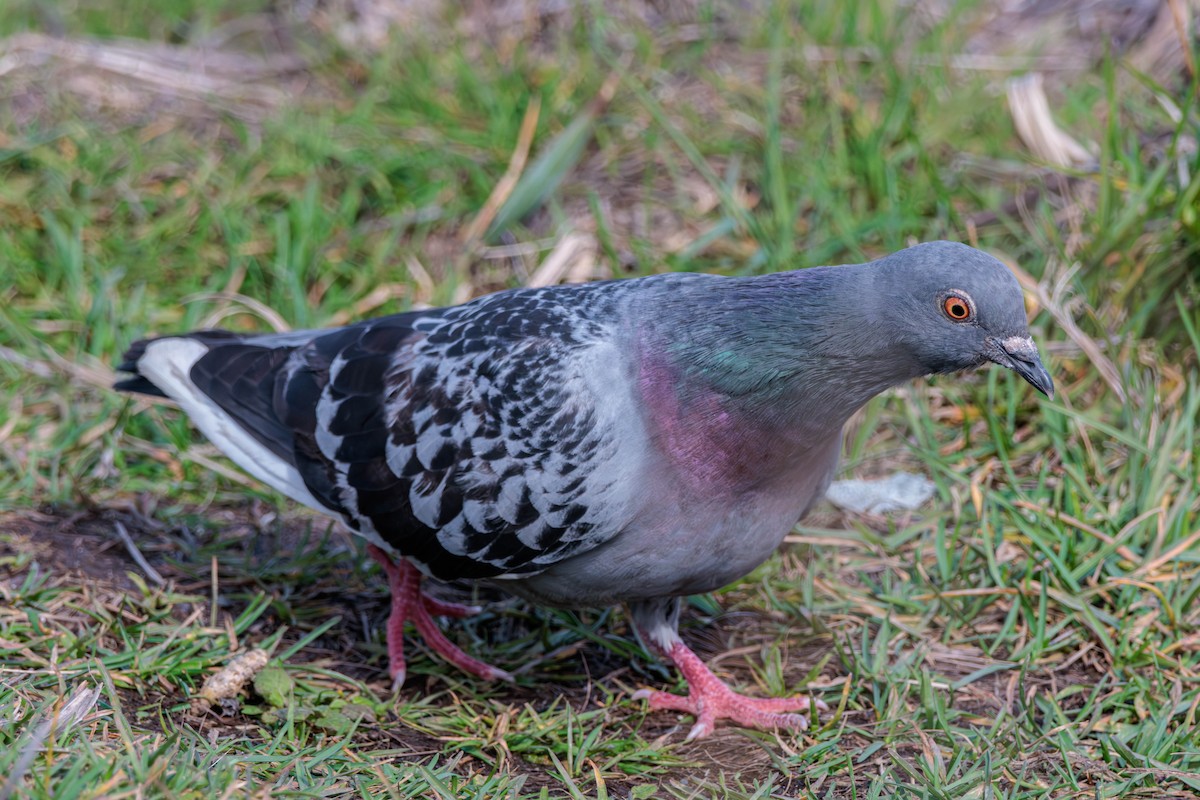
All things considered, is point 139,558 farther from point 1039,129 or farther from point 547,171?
point 1039,129

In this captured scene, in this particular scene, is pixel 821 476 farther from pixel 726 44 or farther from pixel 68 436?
pixel 726 44

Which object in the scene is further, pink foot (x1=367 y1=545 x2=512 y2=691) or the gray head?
pink foot (x1=367 y1=545 x2=512 y2=691)

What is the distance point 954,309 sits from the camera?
3.42 meters

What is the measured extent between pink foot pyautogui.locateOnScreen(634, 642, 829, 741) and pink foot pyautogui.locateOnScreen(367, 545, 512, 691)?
24.0 inches

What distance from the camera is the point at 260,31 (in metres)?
8.15

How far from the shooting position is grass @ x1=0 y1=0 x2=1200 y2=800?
12.3 feet

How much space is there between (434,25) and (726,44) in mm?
1824

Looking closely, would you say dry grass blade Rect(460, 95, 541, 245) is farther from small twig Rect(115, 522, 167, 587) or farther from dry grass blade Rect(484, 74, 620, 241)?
small twig Rect(115, 522, 167, 587)

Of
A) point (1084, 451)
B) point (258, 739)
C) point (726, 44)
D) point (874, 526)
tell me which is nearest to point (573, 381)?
point (258, 739)

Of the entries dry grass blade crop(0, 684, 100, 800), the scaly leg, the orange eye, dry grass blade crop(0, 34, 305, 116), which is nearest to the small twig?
dry grass blade crop(0, 684, 100, 800)

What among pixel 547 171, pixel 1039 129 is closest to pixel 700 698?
pixel 547 171

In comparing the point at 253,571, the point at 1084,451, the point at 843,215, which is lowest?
the point at 253,571

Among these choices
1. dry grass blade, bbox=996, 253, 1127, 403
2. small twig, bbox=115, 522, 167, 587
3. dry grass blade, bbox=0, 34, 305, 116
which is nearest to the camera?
small twig, bbox=115, 522, 167, 587

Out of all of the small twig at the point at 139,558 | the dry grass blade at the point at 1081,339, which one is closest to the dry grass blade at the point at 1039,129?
the dry grass blade at the point at 1081,339
